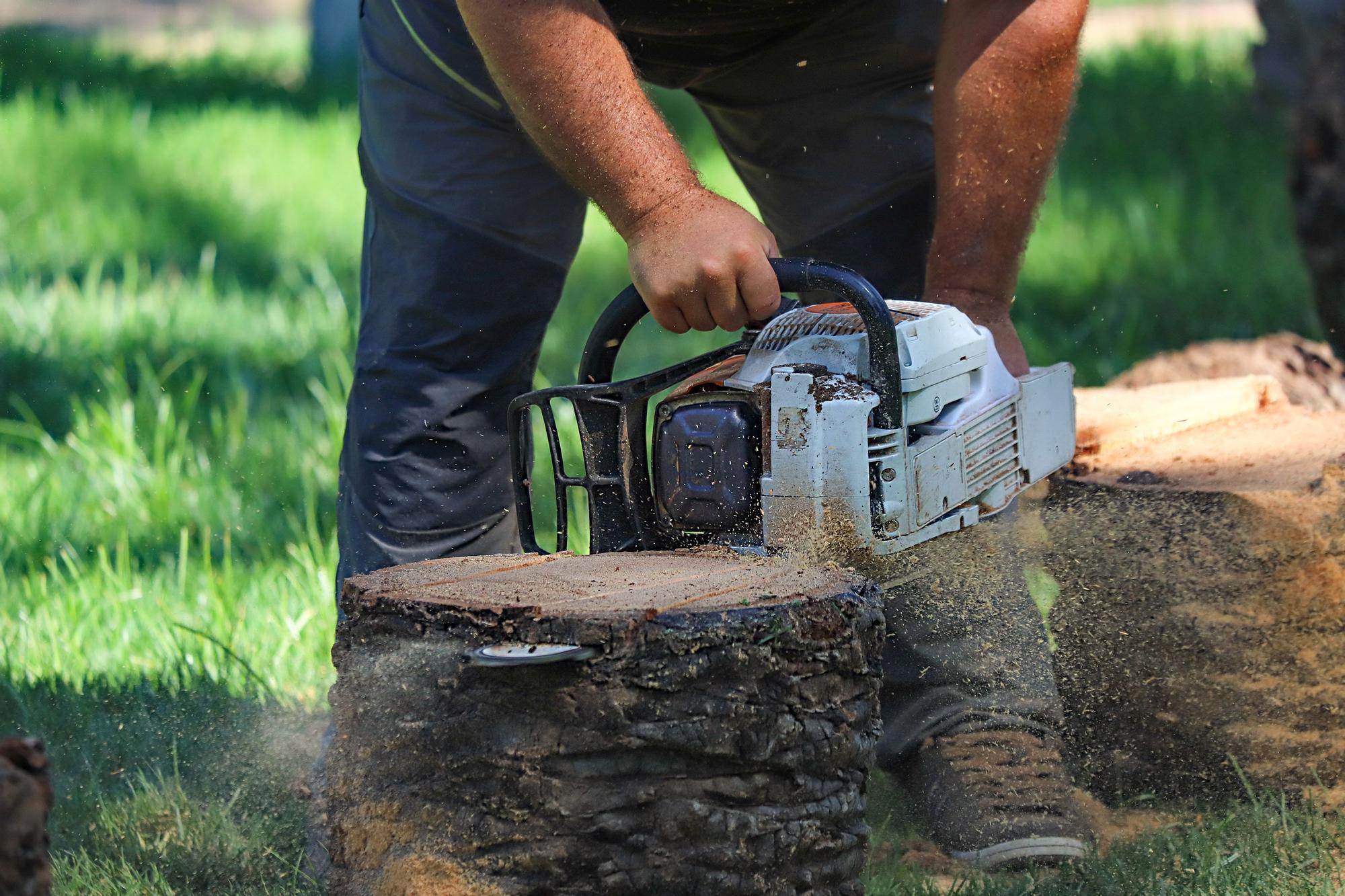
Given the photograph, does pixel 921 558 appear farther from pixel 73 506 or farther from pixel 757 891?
pixel 73 506

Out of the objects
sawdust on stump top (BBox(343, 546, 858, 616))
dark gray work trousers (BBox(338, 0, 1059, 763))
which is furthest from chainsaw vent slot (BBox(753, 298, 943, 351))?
Answer: dark gray work trousers (BBox(338, 0, 1059, 763))

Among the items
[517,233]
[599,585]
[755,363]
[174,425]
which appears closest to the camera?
[599,585]

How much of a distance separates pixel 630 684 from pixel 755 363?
1.80ft

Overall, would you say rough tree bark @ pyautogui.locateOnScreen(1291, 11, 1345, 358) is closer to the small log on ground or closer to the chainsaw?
the small log on ground

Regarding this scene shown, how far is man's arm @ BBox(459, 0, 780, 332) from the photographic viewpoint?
1791 mm

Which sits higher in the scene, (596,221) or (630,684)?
(596,221)

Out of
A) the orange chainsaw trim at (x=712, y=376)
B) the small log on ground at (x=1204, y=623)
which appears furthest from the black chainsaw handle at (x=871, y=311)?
the small log on ground at (x=1204, y=623)

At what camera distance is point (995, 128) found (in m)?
2.23

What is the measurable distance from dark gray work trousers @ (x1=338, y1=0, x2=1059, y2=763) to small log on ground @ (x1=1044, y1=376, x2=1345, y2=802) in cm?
19

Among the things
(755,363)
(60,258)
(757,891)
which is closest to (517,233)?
(755,363)

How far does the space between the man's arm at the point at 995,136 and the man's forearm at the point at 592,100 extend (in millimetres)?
593

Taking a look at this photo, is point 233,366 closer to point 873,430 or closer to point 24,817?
point 873,430

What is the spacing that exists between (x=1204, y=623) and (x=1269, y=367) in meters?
1.15

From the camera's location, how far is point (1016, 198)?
225cm
